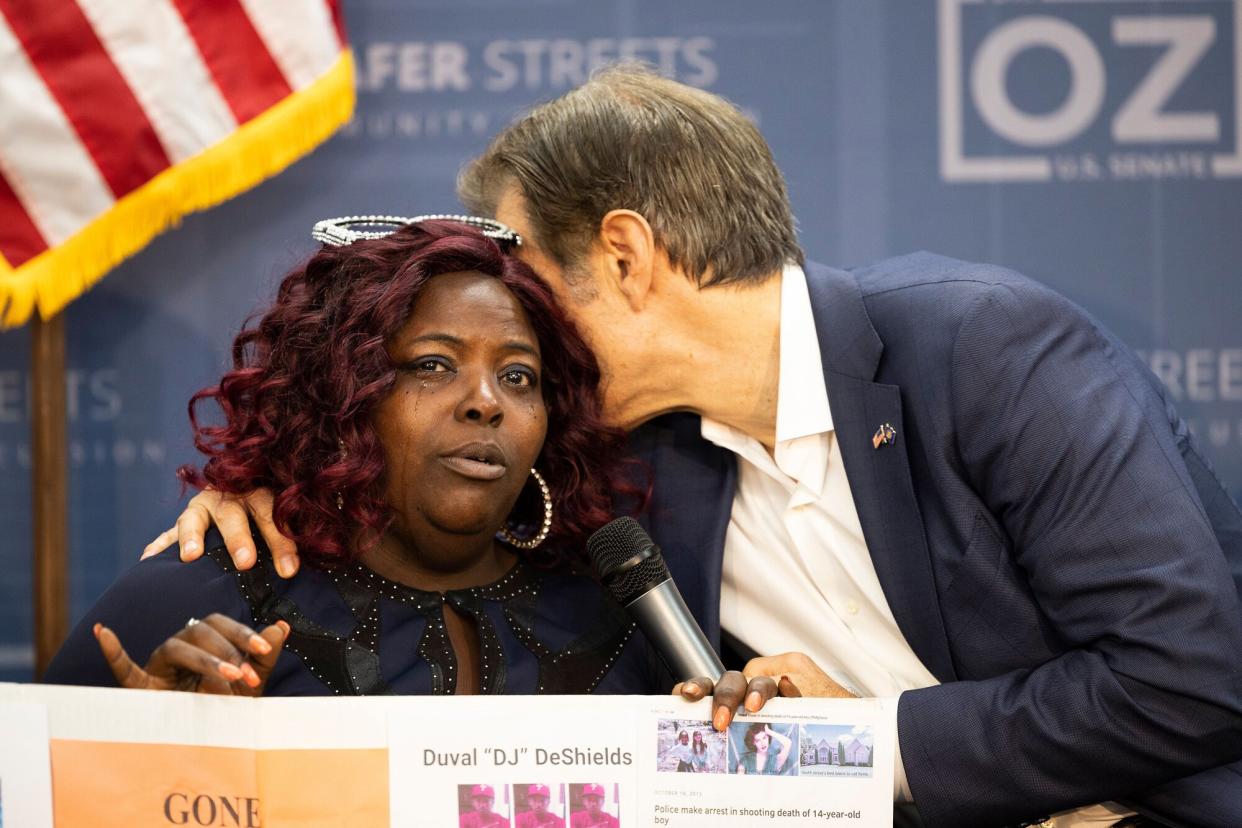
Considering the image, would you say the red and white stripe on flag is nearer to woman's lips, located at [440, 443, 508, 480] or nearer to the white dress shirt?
the white dress shirt

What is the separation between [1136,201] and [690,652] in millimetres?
2416

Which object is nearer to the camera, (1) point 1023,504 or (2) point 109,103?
(1) point 1023,504

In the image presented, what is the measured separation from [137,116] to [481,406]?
191cm

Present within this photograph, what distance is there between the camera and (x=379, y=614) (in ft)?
6.59

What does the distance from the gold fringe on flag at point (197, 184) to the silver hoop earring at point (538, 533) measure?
154cm

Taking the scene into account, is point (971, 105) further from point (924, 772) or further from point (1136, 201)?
point (924, 772)

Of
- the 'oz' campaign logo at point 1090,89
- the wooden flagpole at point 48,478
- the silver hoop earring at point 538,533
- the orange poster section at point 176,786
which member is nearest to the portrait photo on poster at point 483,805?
the orange poster section at point 176,786

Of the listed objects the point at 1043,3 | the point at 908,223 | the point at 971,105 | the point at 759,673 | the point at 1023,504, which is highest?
the point at 1043,3

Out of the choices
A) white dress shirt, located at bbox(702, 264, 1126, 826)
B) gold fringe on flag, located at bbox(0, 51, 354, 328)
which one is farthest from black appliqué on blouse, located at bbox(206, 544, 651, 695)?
gold fringe on flag, located at bbox(0, 51, 354, 328)

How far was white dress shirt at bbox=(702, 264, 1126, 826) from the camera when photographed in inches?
89.6

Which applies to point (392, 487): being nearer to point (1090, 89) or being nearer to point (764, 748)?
point (764, 748)

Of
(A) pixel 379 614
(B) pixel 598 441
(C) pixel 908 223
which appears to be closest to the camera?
(A) pixel 379 614

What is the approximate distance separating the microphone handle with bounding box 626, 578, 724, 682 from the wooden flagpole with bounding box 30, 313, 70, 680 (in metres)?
2.33

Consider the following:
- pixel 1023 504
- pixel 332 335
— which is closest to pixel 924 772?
pixel 1023 504
